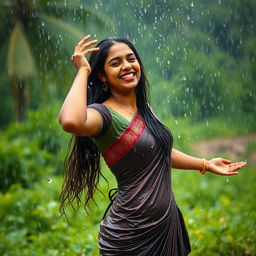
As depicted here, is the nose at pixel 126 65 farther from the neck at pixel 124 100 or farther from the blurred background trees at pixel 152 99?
the blurred background trees at pixel 152 99

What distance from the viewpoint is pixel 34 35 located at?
14844 millimetres

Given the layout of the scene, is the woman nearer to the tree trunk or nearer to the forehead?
the forehead

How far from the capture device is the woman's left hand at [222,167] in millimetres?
3176

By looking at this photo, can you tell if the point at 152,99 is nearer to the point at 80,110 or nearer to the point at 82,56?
the point at 82,56

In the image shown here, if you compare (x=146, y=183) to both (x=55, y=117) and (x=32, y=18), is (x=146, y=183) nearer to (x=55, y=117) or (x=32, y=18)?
(x=55, y=117)

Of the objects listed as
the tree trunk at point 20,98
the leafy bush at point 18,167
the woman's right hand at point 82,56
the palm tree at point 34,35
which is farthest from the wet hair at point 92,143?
the tree trunk at point 20,98

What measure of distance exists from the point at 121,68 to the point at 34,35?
486 inches

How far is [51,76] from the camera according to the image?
14.9 metres

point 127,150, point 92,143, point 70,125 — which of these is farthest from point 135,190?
point 70,125

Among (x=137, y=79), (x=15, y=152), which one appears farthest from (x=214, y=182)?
(x=137, y=79)

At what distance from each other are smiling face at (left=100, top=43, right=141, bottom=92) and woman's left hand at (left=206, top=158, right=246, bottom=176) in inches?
25.6

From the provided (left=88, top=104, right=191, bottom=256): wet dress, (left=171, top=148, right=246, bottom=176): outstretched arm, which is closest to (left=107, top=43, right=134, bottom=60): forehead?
(left=88, top=104, right=191, bottom=256): wet dress

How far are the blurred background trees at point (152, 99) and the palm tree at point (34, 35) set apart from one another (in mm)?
27

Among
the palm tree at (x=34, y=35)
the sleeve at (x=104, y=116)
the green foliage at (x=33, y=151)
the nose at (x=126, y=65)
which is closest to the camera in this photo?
the sleeve at (x=104, y=116)
